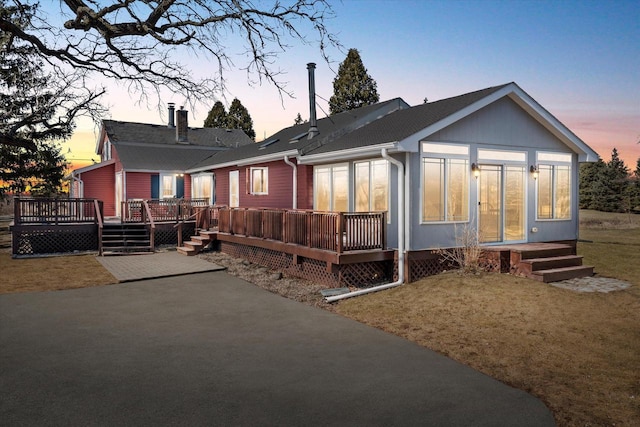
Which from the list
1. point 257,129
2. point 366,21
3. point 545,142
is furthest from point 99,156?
point 545,142

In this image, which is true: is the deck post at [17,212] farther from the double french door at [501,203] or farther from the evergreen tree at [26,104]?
the double french door at [501,203]

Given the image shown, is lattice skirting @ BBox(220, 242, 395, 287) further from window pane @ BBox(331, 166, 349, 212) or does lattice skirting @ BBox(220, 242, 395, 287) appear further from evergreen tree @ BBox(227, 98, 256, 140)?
evergreen tree @ BBox(227, 98, 256, 140)

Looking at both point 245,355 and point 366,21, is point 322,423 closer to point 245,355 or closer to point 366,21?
point 245,355

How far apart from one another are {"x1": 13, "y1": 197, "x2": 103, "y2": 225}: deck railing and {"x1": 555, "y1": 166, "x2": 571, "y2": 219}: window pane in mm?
16367

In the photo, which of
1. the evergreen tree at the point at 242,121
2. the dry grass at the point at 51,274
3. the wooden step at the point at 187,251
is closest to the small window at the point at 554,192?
the wooden step at the point at 187,251

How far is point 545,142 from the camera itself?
13078mm

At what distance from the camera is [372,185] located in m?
Result: 12.4

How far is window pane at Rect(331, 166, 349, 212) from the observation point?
1339 cm

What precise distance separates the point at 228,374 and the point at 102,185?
1055 inches

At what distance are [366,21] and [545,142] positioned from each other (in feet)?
20.3

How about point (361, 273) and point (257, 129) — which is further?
point (257, 129)

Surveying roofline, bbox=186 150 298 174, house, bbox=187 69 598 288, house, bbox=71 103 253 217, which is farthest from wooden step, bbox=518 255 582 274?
house, bbox=71 103 253 217

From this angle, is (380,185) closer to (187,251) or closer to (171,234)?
(187,251)

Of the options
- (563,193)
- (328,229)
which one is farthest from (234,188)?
(563,193)
